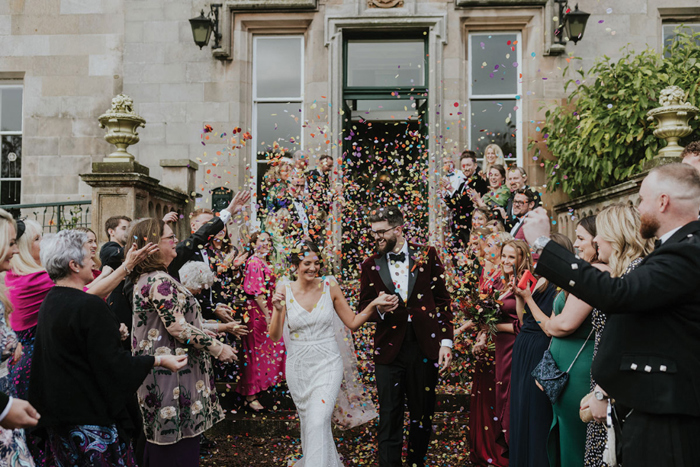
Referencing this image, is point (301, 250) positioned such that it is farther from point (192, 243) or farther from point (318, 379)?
point (318, 379)

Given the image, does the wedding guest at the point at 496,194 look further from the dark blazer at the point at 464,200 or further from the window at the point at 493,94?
the window at the point at 493,94

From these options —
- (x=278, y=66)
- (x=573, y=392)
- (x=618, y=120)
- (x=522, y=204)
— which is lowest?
(x=573, y=392)

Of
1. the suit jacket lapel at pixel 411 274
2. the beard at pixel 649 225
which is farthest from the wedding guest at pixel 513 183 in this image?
the beard at pixel 649 225

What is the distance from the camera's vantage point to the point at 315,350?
5250mm

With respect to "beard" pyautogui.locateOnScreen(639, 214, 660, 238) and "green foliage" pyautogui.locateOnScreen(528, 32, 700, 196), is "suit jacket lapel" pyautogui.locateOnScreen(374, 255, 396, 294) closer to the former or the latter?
"beard" pyautogui.locateOnScreen(639, 214, 660, 238)

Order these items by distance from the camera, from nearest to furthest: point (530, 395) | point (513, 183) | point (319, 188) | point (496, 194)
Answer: point (530, 395) → point (319, 188) → point (513, 183) → point (496, 194)

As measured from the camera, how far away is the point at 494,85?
10.7 metres

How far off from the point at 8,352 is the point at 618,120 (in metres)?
7.50

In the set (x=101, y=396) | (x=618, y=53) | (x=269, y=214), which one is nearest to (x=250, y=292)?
(x=269, y=214)

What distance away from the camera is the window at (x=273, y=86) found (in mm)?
10945

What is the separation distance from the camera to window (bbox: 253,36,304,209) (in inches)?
431

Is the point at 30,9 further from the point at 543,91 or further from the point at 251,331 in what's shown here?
the point at 543,91

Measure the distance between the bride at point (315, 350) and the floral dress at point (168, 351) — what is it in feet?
2.95

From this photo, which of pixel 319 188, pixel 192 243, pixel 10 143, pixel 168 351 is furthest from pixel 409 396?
pixel 10 143
